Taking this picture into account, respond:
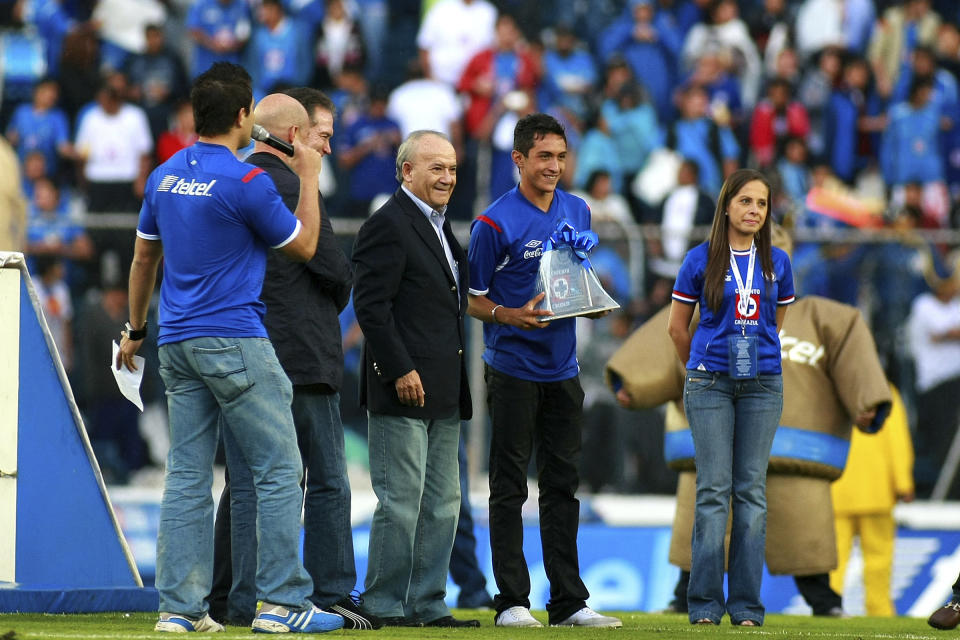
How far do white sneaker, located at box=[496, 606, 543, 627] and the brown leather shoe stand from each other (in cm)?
161

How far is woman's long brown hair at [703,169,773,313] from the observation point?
21.4ft

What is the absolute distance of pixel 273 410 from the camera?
5117 mm

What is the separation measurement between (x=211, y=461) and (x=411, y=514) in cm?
97

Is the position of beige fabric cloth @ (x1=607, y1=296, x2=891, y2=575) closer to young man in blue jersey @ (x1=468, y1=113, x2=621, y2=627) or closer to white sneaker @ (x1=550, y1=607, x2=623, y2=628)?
young man in blue jersey @ (x1=468, y1=113, x2=621, y2=627)

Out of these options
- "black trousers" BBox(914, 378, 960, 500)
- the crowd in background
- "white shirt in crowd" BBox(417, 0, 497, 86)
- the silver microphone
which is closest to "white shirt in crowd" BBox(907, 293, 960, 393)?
"black trousers" BBox(914, 378, 960, 500)

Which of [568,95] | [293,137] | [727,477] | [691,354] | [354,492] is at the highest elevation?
[568,95]

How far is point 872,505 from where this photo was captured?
1009cm

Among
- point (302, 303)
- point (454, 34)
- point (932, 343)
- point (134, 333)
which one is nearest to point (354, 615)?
point (302, 303)

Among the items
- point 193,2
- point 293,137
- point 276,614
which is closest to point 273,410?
point 276,614

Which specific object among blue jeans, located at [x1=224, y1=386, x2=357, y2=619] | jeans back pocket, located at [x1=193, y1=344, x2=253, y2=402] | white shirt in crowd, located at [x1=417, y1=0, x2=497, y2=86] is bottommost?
blue jeans, located at [x1=224, y1=386, x2=357, y2=619]

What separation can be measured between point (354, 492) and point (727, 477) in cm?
465

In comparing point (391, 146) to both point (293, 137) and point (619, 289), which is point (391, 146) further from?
point (293, 137)

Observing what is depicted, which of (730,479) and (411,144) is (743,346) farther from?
(411,144)

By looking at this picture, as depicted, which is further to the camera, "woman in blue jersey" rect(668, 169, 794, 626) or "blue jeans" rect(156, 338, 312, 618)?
"woman in blue jersey" rect(668, 169, 794, 626)
